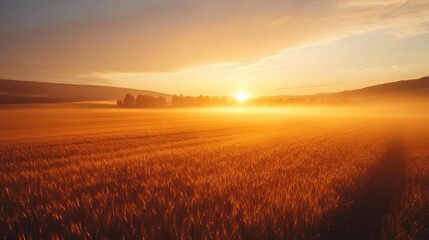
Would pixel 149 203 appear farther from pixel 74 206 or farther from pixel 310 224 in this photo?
pixel 310 224

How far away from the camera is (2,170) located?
7.87 metres

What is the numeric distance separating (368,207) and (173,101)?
107 m

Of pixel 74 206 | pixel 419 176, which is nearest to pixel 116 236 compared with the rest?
pixel 74 206

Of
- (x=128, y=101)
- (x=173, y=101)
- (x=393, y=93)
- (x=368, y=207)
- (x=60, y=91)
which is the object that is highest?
(x=60, y=91)

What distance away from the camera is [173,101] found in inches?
4291

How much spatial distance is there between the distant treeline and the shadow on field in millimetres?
94283

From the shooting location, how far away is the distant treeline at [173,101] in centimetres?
9431

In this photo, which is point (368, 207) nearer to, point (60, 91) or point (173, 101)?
point (173, 101)

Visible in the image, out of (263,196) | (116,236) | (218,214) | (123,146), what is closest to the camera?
(116,236)

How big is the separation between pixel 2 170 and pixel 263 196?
851cm

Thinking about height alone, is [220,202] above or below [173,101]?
below

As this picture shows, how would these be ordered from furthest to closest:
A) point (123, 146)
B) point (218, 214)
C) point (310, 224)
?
point (123, 146) < point (218, 214) < point (310, 224)

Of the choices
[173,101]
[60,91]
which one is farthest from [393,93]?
[60,91]

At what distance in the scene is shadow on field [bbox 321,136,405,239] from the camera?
3674 millimetres
